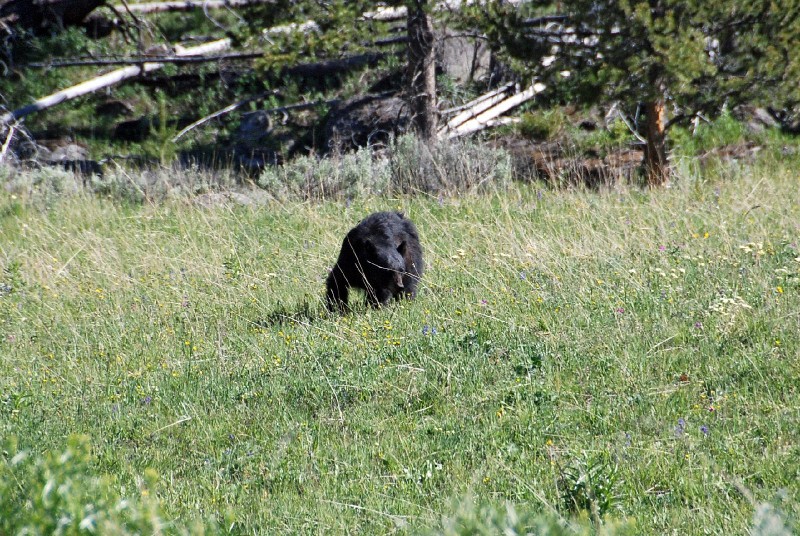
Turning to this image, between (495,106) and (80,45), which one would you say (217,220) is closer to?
(495,106)

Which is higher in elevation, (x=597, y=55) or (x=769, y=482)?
(x=597, y=55)

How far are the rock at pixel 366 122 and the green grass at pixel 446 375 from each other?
631 cm

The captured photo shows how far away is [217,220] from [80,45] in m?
11.1

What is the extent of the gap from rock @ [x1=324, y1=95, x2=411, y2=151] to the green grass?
6307 mm

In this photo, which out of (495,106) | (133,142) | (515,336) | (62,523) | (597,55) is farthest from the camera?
(133,142)

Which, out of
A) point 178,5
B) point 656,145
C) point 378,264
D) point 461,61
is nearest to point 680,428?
point 378,264

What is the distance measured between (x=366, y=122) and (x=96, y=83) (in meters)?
6.09

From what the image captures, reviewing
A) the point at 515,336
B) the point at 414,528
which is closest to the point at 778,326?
the point at 515,336

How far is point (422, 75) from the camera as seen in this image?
13.9 metres

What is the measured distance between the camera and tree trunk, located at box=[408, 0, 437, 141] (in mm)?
13586

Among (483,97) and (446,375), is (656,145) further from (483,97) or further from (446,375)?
(446,375)

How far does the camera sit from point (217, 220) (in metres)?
10.9

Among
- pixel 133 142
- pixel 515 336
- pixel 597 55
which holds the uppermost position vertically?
pixel 597 55

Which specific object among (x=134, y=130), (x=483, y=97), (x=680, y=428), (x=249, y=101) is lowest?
(x=134, y=130)
